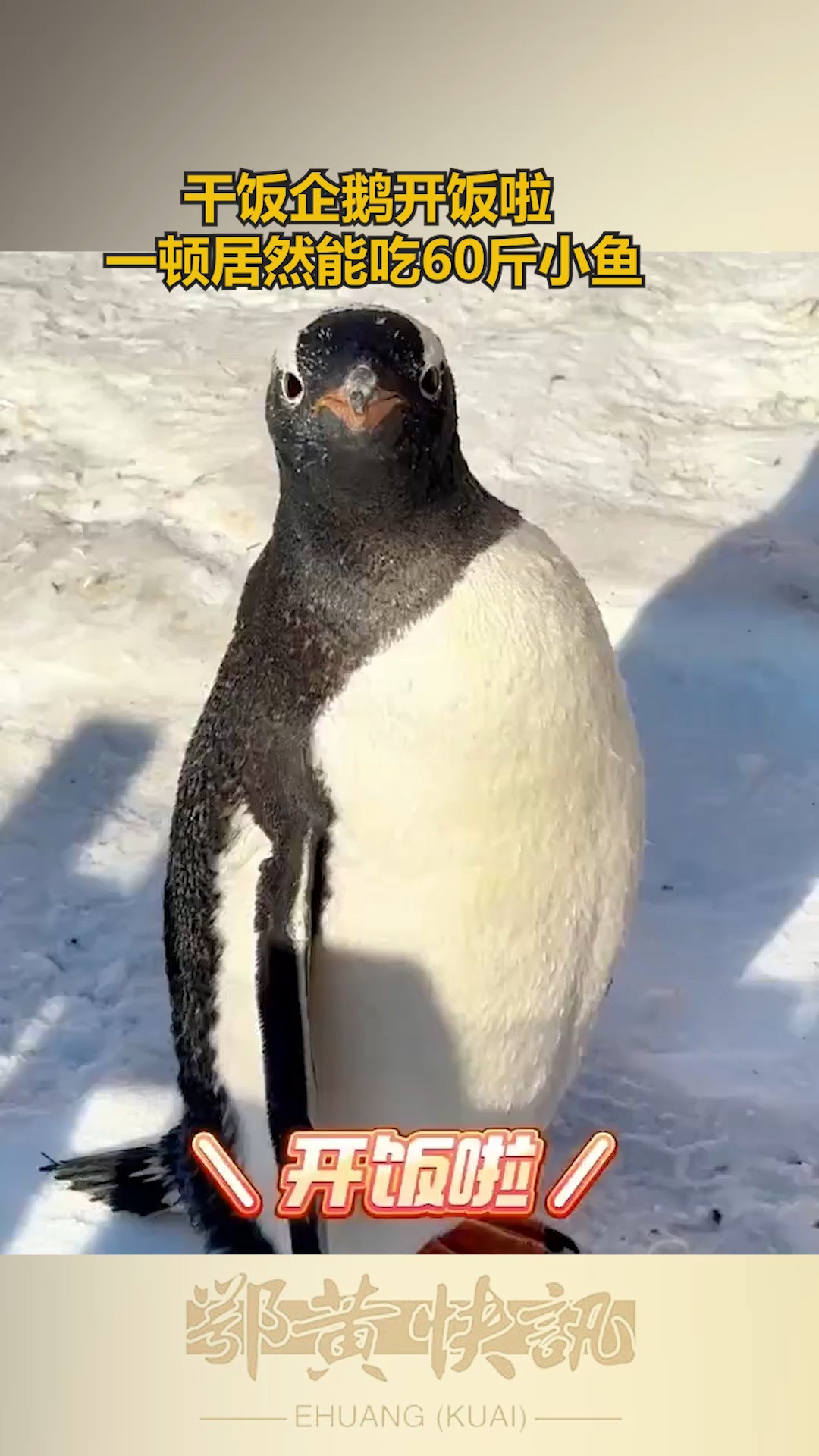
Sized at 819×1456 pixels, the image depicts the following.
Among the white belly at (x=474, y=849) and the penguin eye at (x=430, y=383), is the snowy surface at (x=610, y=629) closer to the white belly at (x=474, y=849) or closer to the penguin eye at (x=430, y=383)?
the white belly at (x=474, y=849)

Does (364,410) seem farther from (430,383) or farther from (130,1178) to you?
(130,1178)

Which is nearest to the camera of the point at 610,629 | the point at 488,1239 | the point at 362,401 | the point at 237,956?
the point at 362,401

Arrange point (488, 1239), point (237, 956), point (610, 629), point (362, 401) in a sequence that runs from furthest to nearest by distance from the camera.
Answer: point (610, 629) < point (488, 1239) < point (237, 956) < point (362, 401)

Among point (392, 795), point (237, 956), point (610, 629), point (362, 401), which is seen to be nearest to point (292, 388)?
point (362, 401)

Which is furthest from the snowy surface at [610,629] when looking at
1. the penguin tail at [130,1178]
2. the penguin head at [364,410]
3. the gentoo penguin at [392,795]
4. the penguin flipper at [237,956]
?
the penguin head at [364,410]

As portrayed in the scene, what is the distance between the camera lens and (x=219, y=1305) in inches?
57.2

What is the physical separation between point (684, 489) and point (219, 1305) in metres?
1.86

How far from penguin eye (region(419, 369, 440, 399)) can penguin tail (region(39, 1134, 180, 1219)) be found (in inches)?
31.7

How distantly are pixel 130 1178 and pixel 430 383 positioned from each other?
85 centimetres

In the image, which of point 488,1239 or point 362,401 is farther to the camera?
point 488,1239

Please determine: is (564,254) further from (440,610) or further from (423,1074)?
(423,1074)

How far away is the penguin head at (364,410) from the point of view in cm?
128

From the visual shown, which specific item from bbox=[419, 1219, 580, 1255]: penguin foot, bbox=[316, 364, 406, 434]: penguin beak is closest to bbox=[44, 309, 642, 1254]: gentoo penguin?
bbox=[316, 364, 406, 434]: penguin beak

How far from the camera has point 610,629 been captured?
8.41ft
